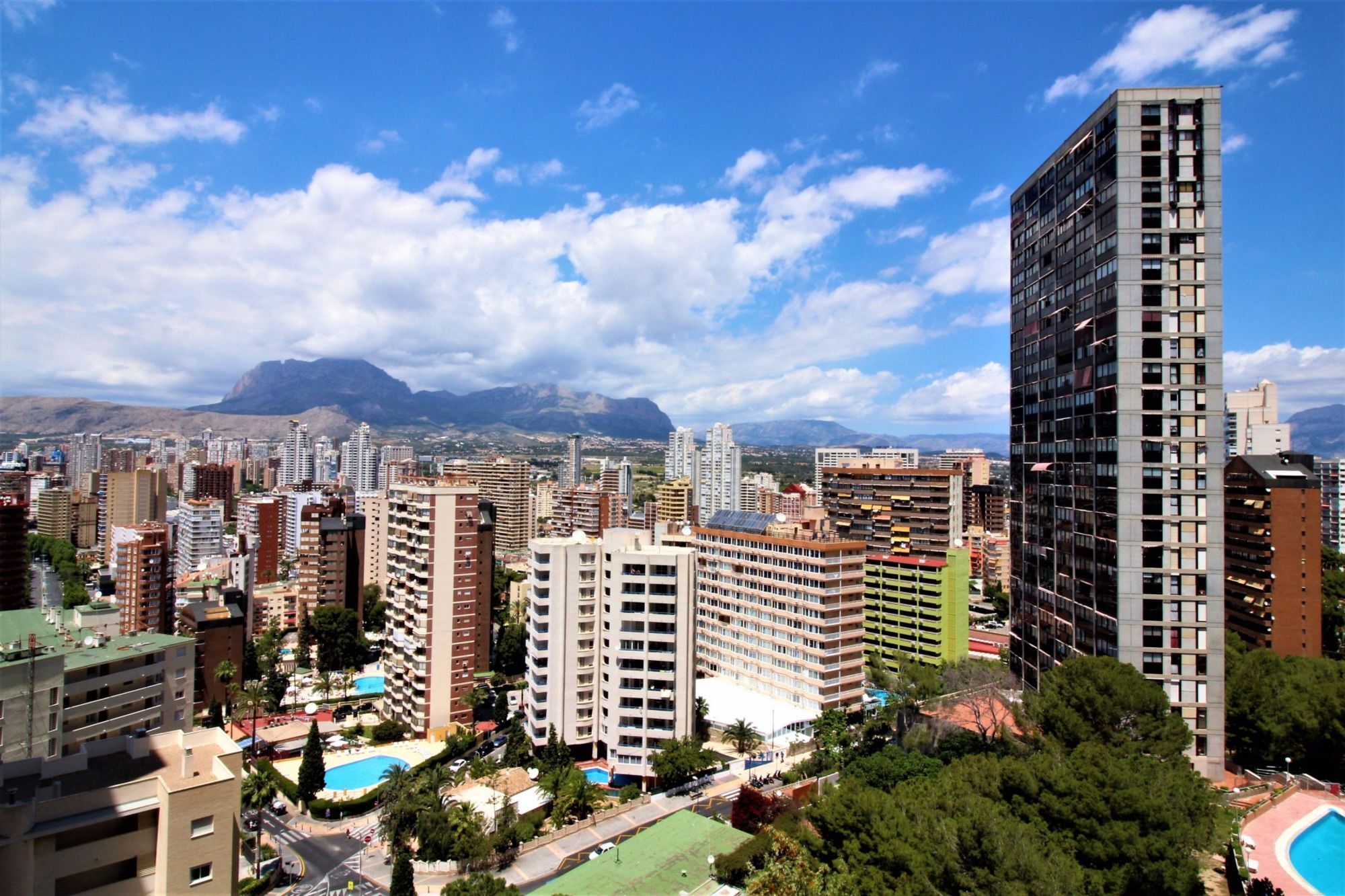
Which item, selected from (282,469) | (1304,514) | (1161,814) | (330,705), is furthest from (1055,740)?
(282,469)

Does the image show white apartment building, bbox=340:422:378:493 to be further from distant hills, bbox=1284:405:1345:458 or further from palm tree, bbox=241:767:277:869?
distant hills, bbox=1284:405:1345:458

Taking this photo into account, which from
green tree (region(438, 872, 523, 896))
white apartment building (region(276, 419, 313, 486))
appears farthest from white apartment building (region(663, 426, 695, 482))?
green tree (region(438, 872, 523, 896))

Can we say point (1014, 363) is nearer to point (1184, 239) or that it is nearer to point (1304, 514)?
point (1184, 239)

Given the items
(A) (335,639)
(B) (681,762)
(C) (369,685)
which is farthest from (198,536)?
(B) (681,762)

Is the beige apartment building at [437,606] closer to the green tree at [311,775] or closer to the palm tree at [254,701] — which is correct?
the green tree at [311,775]

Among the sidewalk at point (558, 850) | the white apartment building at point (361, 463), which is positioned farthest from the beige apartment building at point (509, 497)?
the sidewalk at point (558, 850)

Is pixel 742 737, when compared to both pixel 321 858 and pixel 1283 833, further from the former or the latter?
pixel 1283 833

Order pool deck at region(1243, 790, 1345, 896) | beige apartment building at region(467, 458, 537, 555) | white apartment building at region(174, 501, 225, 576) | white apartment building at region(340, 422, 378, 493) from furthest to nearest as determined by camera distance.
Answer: white apartment building at region(340, 422, 378, 493) → beige apartment building at region(467, 458, 537, 555) → white apartment building at region(174, 501, 225, 576) → pool deck at region(1243, 790, 1345, 896)
